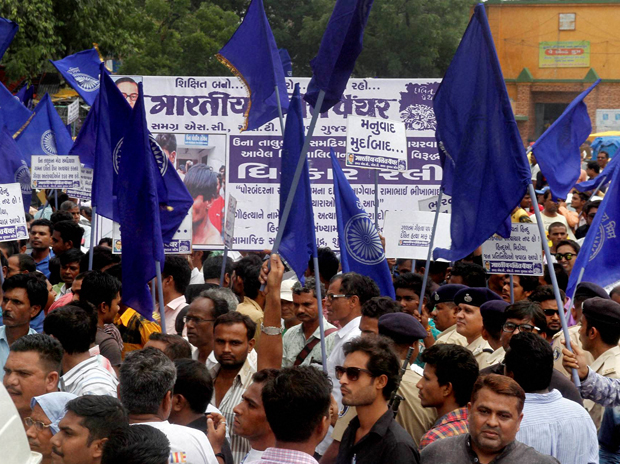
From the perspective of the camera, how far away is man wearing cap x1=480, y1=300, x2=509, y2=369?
5.84m

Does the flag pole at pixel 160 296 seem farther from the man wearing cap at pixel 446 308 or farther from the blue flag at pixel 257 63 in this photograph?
the blue flag at pixel 257 63

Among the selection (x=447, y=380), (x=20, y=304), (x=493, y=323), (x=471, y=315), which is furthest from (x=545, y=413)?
(x=20, y=304)

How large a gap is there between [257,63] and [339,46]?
3.00 meters

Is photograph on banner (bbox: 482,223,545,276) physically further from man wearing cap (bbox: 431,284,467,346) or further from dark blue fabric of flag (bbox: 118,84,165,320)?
dark blue fabric of flag (bbox: 118,84,165,320)

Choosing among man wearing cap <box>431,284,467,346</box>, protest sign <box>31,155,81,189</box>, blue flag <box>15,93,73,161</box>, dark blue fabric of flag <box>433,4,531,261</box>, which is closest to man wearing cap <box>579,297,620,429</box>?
dark blue fabric of flag <box>433,4,531,261</box>

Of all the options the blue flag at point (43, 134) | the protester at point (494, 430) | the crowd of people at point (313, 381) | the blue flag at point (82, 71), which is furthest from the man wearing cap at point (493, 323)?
the blue flag at point (43, 134)

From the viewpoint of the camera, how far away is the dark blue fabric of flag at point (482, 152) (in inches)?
231

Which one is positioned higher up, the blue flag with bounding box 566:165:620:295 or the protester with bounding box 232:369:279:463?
the blue flag with bounding box 566:165:620:295

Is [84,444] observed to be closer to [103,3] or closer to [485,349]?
[485,349]

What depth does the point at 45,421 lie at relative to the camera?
3.96m

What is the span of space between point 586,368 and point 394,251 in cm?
364

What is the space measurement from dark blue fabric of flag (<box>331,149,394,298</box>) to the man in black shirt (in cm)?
293

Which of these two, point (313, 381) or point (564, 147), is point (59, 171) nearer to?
point (564, 147)

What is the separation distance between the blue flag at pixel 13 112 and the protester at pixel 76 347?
5388mm
